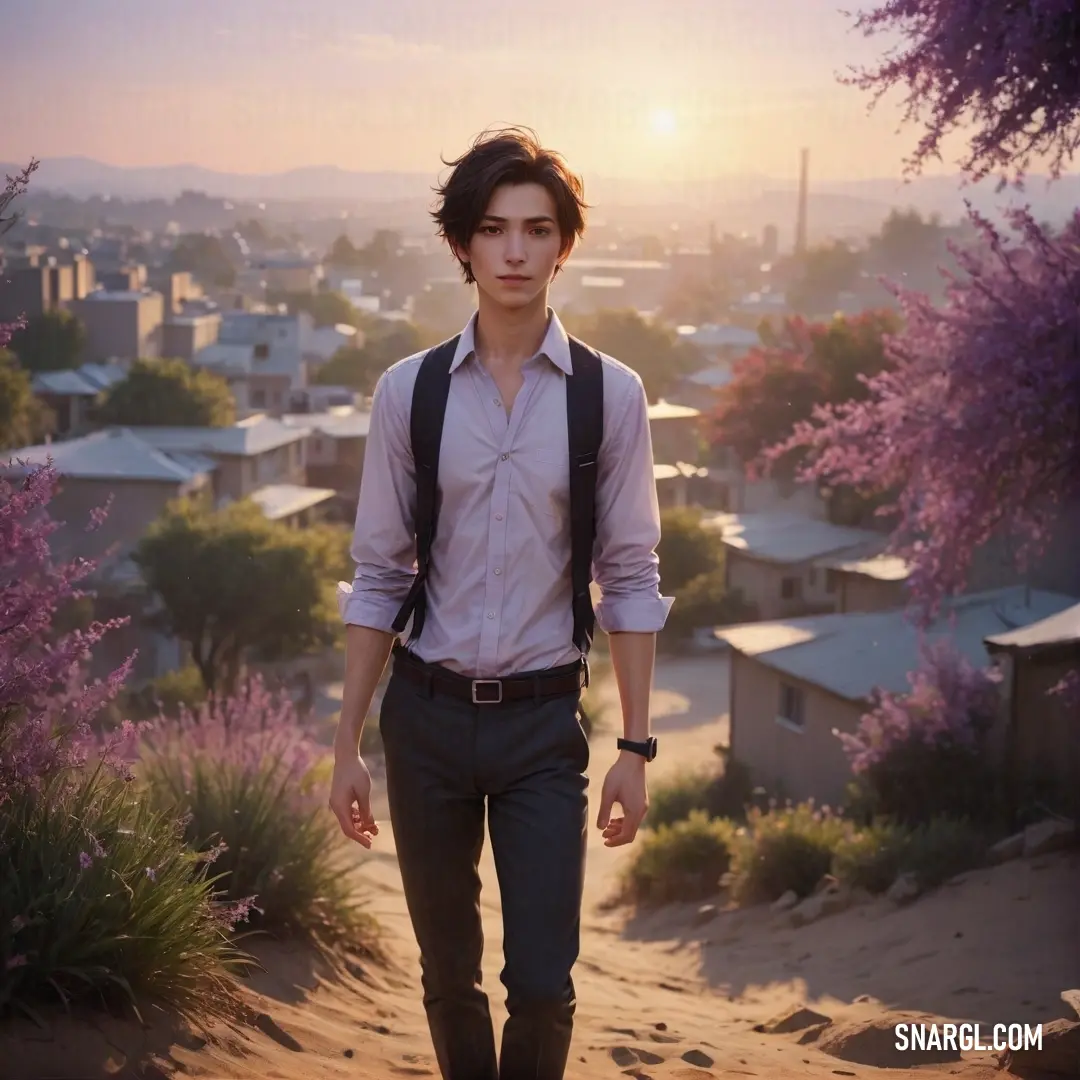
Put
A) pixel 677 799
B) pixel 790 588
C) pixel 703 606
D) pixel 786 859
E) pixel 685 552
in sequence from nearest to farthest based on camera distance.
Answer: pixel 786 859
pixel 677 799
pixel 790 588
pixel 703 606
pixel 685 552

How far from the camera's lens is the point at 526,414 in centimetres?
310

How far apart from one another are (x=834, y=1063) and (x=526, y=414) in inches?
126

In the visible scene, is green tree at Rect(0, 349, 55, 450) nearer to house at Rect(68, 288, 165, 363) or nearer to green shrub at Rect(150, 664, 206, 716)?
green shrub at Rect(150, 664, 206, 716)

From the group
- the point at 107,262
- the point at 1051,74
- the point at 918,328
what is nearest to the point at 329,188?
the point at 918,328

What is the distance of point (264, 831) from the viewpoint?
18.6 feet

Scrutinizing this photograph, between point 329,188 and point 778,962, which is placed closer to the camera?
point 778,962

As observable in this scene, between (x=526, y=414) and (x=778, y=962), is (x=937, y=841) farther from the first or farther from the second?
(x=526, y=414)

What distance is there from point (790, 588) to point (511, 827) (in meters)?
22.0

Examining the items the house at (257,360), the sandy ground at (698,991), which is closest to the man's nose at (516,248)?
the sandy ground at (698,991)

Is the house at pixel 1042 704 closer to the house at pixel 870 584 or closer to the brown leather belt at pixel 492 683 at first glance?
the house at pixel 870 584

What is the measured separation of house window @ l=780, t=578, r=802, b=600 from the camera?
24578 mm

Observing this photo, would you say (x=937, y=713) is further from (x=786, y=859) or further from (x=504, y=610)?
(x=504, y=610)

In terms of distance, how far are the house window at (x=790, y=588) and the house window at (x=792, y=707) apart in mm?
9329

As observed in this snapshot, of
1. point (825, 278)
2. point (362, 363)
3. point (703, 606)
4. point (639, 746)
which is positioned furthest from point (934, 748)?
point (825, 278)
